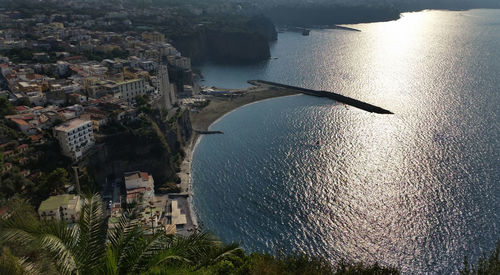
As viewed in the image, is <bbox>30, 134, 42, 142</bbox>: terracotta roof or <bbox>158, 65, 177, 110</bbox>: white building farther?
<bbox>158, 65, 177, 110</bbox>: white building

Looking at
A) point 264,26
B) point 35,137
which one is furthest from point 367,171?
point 264,26

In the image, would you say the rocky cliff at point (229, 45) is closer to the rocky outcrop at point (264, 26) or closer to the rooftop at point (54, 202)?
the rocky outcrop at point (264, 26)

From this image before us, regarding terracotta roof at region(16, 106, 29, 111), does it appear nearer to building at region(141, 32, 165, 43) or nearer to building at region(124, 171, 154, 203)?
building at region(124, 171, 154, 203)

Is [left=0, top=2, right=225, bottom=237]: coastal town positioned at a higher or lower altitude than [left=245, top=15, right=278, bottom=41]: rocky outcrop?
lower

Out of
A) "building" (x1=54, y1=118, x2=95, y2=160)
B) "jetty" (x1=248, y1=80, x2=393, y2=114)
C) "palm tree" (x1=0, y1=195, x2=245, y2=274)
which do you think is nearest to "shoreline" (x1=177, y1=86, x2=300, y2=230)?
"jetty" (x1=248, y1=80, x2=393, y2=114)

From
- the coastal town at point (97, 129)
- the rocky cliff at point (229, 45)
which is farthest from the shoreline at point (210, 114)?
the rocky cliff at point (229, 45)

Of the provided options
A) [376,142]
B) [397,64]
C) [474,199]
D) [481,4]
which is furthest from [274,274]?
[481,4]

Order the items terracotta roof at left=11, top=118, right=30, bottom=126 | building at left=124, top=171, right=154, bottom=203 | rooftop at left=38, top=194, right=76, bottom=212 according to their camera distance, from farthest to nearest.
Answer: terracotta roof at left=11, top=118, right=30, bottom=126
building at left=124, top=171, right=154, bottom=203
rooftop at left=38, top=194, right=76, bottom=212
